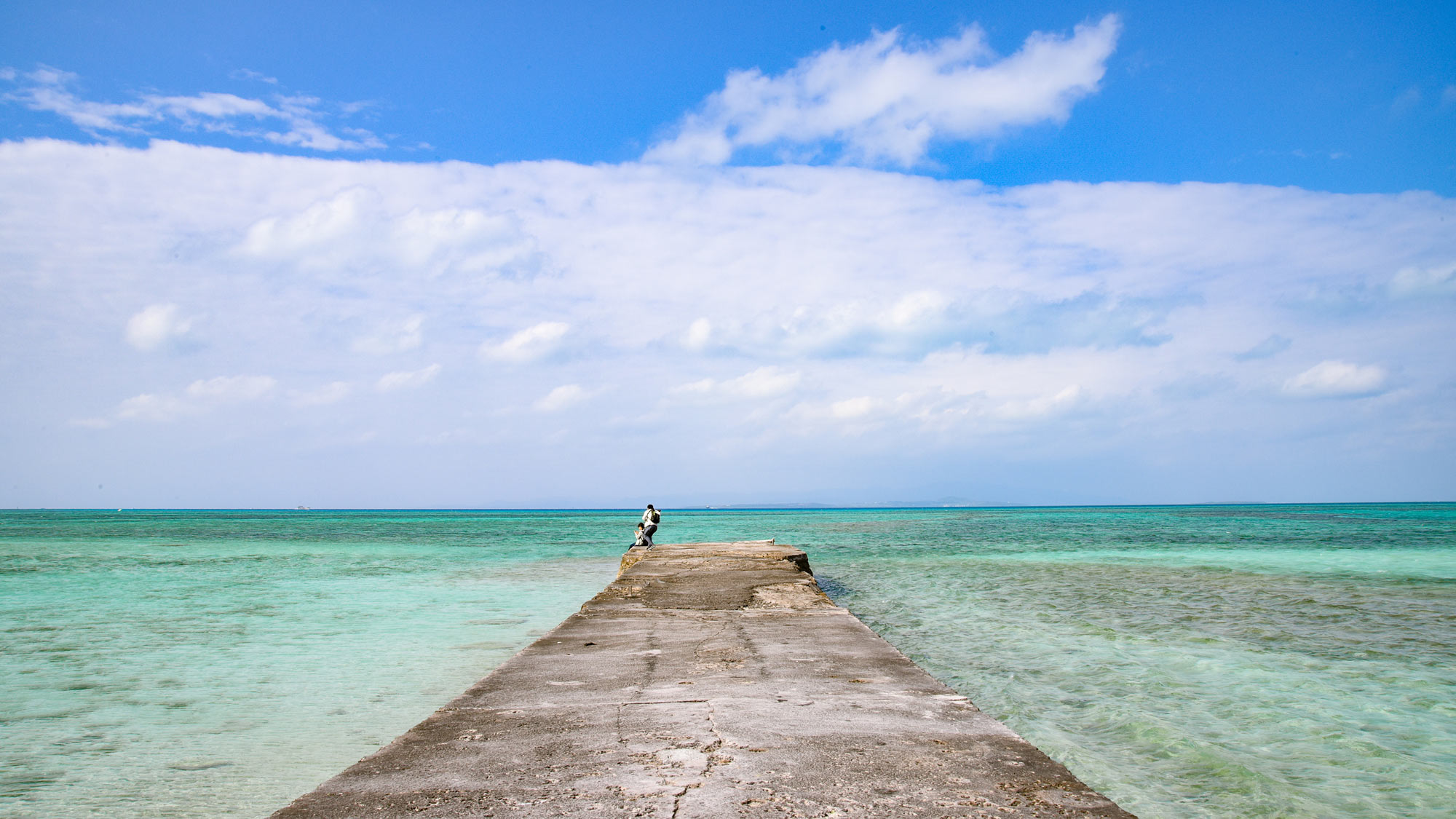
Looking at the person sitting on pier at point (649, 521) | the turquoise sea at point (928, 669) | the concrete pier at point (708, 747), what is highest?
the person sitting on pier at point (649, 521)

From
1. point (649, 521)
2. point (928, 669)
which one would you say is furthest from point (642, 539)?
point (928, 669)

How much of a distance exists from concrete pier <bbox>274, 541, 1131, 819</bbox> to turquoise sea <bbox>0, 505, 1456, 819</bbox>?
4.04 ft

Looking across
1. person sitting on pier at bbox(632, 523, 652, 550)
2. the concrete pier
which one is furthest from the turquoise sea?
the concrete pier

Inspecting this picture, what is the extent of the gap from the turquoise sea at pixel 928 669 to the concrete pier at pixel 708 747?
1232 mm

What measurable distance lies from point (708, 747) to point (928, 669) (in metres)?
4.18

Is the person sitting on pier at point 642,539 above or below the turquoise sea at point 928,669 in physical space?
above

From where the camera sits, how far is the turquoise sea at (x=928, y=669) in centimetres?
423

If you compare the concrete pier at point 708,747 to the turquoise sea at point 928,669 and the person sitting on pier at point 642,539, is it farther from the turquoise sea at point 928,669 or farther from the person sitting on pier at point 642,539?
the person sitting on pier at point 642,539

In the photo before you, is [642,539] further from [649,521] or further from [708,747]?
[708,747]

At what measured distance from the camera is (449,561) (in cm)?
2034

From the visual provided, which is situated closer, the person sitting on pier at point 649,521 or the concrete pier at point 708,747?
the concrete pier at point 708,747

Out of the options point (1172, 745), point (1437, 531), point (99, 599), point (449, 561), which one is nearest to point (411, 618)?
point (99, 599)

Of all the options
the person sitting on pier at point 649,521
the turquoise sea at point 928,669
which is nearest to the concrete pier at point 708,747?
the turquoise sea at point 928,669

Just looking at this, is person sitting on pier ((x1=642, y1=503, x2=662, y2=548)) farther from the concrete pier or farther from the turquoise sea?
the concrete pier
